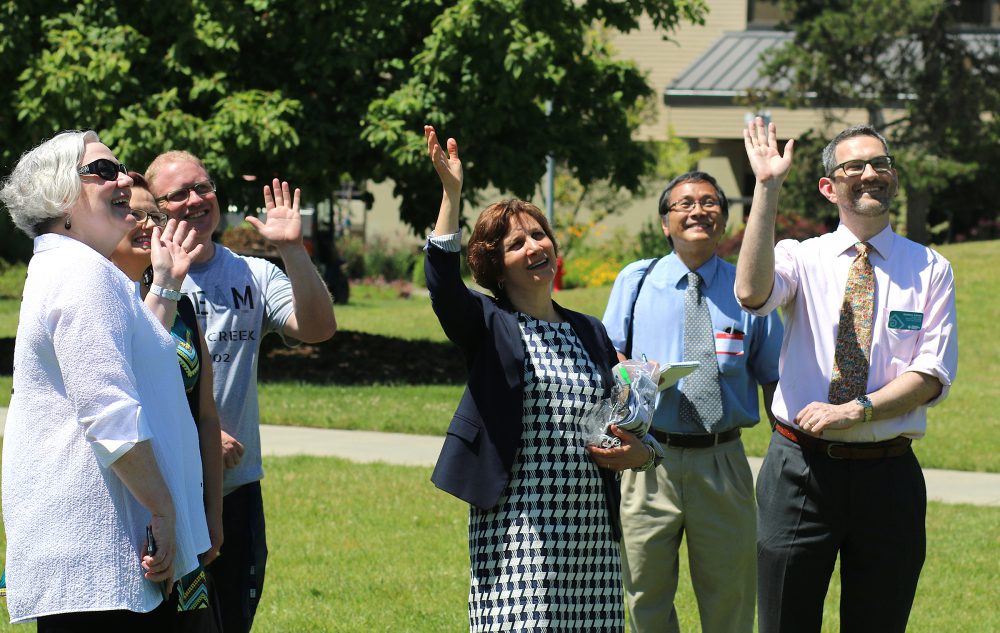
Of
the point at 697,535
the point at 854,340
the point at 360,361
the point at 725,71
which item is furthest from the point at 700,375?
the point at 725,71

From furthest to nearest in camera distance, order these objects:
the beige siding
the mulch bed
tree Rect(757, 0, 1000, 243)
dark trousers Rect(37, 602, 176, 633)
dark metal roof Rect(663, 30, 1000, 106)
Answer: the beige siding < dark metal roof Rect(663, 30, 1000, 106) < tree Rect(757, 0, 1000, 243) < the mulch bed < dark trousers Rect(37, 602, 176, 633)

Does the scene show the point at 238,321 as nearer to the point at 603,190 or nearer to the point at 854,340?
the point at 854,340

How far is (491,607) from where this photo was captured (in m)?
4.21

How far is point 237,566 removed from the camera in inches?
181

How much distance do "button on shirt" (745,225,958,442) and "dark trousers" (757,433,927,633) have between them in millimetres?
141

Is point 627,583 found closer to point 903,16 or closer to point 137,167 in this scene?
point 137,167

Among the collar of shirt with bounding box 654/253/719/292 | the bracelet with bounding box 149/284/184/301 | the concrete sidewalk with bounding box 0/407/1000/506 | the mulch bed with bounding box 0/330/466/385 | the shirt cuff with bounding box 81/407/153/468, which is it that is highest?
the bracelet with bounding box 149/284/184/301

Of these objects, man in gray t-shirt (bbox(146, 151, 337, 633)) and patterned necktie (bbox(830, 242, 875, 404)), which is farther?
patterned necktie (bbox(830, 242, 875, 404))

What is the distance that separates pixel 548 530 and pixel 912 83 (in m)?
27.7

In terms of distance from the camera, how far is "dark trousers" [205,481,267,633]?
4598 mm

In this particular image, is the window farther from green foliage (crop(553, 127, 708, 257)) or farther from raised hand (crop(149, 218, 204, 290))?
raised hand (crop(149, 218, 204, 290))

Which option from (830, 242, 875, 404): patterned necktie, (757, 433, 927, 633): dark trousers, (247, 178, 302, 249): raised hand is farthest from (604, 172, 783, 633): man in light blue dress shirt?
(247, 178, 302, 249): raised hand

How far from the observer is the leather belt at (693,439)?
540 cm

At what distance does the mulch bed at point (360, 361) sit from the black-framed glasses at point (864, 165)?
11.1m
